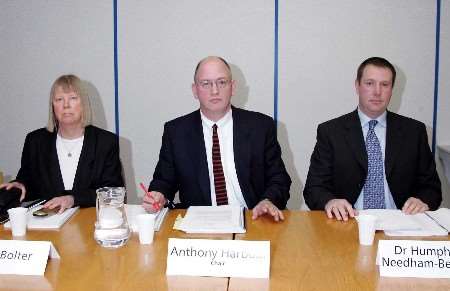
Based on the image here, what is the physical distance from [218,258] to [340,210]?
0.71m

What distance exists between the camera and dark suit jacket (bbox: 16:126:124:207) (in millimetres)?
2496

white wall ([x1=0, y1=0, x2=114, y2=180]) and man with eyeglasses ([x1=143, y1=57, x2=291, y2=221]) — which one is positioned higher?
white wall ([x1=0, y1=0, x2=114, y2=180])

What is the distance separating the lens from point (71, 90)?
250 cm

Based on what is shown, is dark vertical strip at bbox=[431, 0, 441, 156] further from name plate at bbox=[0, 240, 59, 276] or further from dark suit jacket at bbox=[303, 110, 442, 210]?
name plate at bbox=[0, 240, 59, 276]

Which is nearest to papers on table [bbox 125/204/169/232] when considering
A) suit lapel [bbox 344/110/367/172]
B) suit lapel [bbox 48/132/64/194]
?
suit lapel [bbox 48/132/64/194]

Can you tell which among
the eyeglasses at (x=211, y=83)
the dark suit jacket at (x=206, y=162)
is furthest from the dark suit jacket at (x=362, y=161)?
the eyeglasses at (x=211, y=83)

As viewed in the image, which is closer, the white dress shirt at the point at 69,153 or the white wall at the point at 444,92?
the white dress shirt at the point at 69,153

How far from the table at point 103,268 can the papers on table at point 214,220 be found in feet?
0.13

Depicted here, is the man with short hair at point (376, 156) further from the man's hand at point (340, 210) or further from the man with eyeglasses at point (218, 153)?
the man's hand at point (340, 210)

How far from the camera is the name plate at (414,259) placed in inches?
52.1

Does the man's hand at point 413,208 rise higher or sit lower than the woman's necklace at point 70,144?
lower

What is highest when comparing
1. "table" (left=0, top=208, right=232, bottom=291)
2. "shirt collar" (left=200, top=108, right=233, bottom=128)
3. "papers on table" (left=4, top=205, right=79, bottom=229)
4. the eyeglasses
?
the eyeglasses

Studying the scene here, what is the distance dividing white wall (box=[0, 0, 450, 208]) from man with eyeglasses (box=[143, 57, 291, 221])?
3.47 feet

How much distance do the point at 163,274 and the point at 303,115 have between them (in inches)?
96.1
